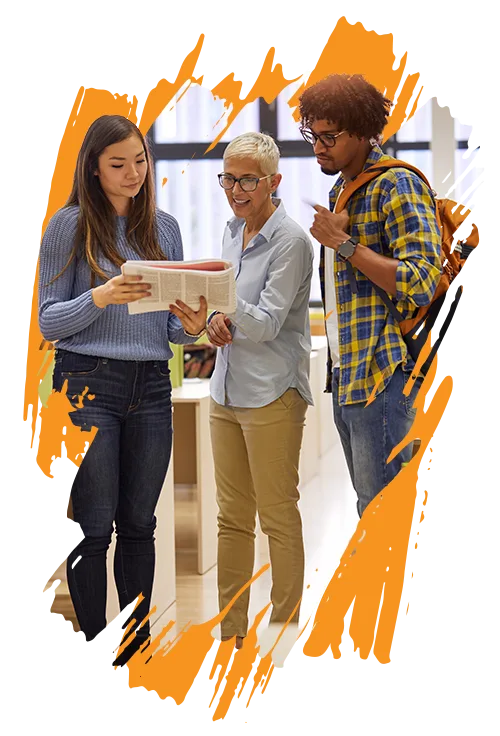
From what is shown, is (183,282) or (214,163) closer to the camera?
(183,282)

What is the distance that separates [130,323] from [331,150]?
62 centimetres

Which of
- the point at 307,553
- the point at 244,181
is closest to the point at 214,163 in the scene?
the point at 307,553

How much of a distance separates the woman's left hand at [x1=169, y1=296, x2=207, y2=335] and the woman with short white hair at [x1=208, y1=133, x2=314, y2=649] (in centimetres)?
17

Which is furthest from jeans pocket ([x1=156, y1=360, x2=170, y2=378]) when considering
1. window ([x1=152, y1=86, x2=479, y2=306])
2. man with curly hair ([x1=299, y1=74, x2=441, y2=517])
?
window ([x1=152, y1=86, x2=479, y2=306])

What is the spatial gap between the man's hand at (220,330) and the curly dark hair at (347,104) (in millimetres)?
556

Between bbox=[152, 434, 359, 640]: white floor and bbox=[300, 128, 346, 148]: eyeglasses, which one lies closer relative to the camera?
bbox=[300, 128, 346, 148]: eyeglasses

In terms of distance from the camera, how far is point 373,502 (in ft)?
7.47

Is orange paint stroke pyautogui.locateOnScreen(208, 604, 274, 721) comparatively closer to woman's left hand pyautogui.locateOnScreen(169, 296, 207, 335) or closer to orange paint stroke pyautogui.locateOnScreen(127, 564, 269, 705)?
orange paint stroke pyautogui.locateOnScreen(127, 564, 269, 705)

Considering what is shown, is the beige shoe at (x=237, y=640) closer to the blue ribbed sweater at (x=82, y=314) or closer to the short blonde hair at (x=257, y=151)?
the blue ribbed sweater at (x=82, y=314)

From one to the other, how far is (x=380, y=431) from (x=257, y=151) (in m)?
0.78

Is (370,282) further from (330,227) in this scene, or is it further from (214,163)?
(214,163)

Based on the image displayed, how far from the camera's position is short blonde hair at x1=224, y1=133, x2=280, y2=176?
2457mm

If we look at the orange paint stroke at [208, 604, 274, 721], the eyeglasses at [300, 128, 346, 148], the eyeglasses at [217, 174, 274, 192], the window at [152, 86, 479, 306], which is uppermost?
the window at [152, 86, 479, 306]

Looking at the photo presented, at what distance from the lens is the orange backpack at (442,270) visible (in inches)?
85.9
